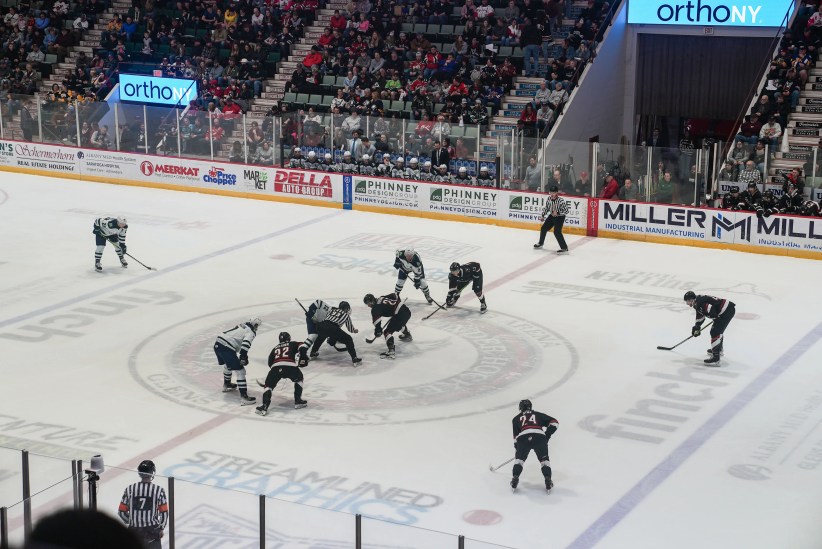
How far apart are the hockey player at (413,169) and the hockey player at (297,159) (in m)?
2.87

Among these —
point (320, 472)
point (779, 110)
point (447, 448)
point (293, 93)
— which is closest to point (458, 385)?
point (447, 448)

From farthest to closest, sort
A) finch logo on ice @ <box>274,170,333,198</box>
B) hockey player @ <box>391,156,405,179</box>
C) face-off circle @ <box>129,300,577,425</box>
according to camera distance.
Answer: finch logo on ice @ <box>274,170,333,198</box> < hockey player @ <box>391,156,405,179</box> < face-off circle @ <box>129,300,577,425</box>

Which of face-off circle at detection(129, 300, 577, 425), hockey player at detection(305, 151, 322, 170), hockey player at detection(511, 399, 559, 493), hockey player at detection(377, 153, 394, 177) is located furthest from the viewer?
hockey player at detection(305, 151, 322, 170)

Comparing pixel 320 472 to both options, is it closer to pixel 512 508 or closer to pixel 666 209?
pixel 512 508

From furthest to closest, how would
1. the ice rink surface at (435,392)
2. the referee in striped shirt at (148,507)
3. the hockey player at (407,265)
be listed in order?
the hockey player at (407,265) → the ice rink surface at (435,392) → the referee in striped shirt at (148,507)

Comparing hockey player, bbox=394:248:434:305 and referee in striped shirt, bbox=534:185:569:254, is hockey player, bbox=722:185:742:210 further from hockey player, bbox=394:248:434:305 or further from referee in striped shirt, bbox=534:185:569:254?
hockey player, bbox=394:248:434:305

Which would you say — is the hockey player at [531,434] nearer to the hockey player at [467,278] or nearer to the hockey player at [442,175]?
the hockey player at [467,278]

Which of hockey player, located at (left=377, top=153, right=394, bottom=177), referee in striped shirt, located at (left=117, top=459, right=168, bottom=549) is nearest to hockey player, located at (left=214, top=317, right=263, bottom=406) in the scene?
referee in striped shirt, located at (left=117, top=459, right=168, bottom=549)

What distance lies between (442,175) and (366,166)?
78.2 inches

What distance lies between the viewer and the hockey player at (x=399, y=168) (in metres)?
27.1

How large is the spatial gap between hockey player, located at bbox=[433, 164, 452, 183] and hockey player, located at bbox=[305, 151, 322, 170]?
3.18 metres

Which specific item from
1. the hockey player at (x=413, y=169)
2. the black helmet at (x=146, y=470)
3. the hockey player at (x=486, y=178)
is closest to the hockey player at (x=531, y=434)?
the black helmet at (x=146, y=470)

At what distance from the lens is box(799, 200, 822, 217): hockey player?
22.7 metres

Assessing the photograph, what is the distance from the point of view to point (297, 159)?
28.5 meters
